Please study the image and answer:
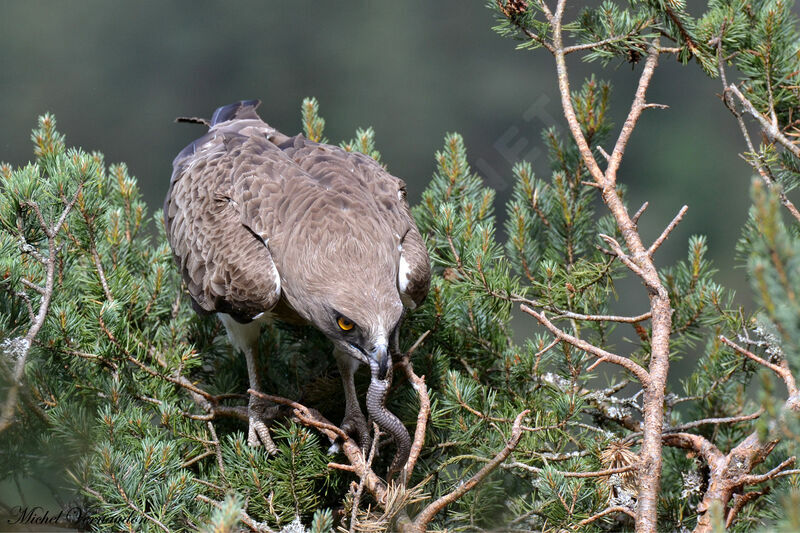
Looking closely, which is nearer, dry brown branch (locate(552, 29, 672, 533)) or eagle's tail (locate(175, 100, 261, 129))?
dry brown branch (locate(552, 29, 672, 533))

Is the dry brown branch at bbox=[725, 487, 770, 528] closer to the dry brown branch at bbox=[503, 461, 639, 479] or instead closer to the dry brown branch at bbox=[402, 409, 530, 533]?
the dry brown branch at bbox=[503, 461, 639, 479]

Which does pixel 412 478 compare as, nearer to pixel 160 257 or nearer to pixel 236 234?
pixel 236 234

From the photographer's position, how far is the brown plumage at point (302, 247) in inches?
73.2

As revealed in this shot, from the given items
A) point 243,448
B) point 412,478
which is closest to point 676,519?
point 412,478

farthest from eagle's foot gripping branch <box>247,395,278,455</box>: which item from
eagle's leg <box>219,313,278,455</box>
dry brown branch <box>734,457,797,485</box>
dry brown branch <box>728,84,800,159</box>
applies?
dry brown branch <box>728,84,800,159</box>

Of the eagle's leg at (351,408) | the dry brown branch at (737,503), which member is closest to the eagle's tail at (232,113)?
the eagle's leg at (351,408)

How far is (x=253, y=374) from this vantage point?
2053 millimetres

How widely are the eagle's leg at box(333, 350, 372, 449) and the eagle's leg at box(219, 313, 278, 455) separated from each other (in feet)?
0.64

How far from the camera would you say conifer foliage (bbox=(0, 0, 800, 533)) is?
149cm

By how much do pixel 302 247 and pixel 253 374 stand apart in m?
0.37

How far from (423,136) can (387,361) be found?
4053mm

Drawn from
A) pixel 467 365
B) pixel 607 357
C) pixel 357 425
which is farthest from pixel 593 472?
pixel 357 425

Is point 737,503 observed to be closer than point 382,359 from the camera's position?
Yes

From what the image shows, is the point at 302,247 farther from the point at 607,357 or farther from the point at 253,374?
the point at 607,357
